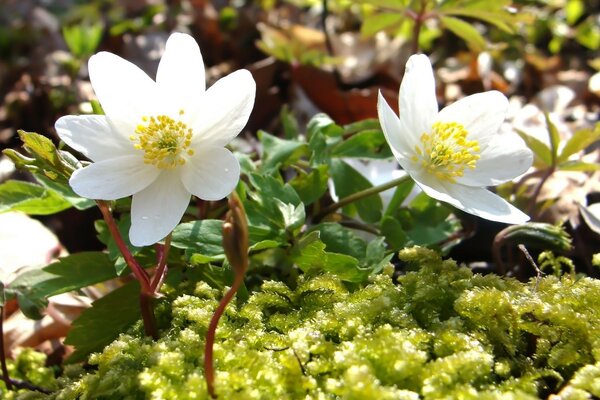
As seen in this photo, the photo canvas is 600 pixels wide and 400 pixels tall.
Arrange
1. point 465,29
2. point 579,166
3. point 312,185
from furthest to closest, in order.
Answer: point 465,29 < point 579,166 < point 312,185

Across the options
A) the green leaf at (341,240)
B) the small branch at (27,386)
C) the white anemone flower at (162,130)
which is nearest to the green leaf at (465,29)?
the green leaf at (341,240)

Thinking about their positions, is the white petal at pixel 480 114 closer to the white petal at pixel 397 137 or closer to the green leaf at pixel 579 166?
the white petal at pixel 397 137

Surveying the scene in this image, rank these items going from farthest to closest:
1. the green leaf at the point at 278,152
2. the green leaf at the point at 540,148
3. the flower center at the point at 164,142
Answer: the green leaf at the point at 540,148, the green leaf at the point at 278,152, the flower center at the point at 164,142

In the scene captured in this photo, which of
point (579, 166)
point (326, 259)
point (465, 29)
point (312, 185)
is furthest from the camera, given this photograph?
point (465, 29)

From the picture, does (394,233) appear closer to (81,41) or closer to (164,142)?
(164,142)

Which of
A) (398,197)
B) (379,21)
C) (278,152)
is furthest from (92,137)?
(379,21)

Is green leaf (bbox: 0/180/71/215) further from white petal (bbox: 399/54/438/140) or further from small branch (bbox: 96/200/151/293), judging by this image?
white petal (bbox: 399/54/438/140)

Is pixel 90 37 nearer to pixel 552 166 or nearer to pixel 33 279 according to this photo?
pixel 33 279
